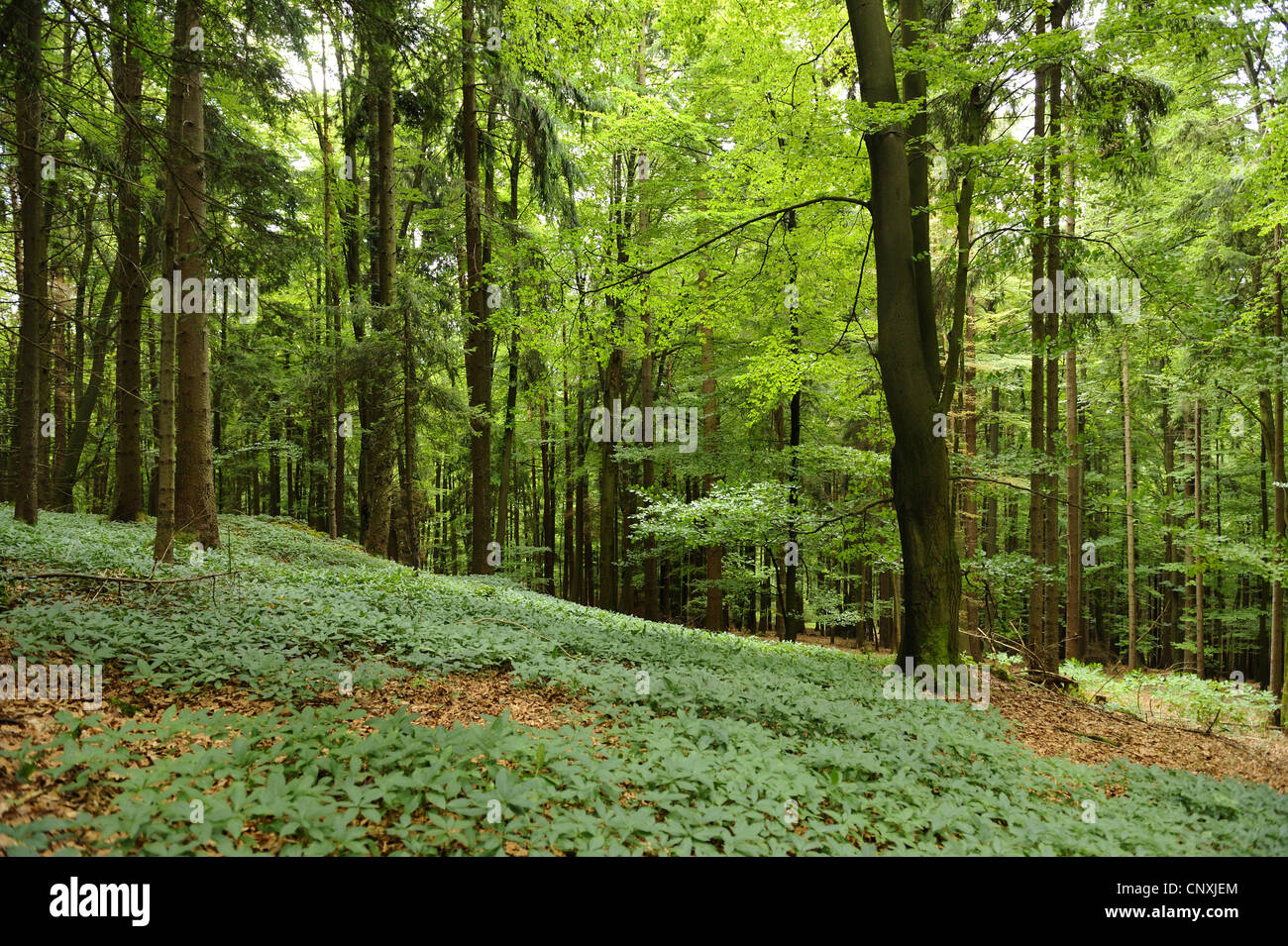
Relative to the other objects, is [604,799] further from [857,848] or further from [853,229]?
[853,229]

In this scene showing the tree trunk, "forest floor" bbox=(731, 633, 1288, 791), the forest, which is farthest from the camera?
the tree trunk

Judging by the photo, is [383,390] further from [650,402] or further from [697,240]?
[650,402]

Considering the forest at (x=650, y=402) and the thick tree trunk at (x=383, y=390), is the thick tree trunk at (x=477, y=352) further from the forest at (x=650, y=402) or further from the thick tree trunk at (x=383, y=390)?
the thick tree trunk at (x=383, y=390)

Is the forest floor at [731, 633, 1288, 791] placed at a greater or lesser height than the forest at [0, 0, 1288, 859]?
lesser

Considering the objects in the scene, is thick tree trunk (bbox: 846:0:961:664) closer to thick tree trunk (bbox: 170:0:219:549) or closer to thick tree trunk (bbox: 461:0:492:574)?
thick tree trunk (bbox: 170:0:219:549)

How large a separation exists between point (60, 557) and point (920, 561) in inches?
394

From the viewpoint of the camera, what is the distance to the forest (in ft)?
11.2

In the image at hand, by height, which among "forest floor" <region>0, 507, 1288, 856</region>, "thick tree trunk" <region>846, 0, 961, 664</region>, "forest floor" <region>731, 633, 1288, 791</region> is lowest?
"forest floor" <region>731, 633, 1288, 791</region>

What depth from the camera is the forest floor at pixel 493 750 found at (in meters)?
2.75

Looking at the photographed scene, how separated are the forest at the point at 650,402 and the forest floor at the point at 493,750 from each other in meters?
0.04

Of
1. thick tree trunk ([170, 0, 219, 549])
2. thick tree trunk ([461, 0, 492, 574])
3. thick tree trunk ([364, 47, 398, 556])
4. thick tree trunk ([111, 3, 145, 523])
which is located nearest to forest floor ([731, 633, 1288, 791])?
thick tree trunk ([461, 0, 492, 574])

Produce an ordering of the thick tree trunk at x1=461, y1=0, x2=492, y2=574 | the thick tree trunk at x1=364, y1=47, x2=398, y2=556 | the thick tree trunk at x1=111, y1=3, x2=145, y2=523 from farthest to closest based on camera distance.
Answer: the thick tree trunk at x1=461, y1=0, x2=492, y2=574, the thick tree trunk at x1=364, y1=47, x2=398, y2=556, the thick tree trunk at x1=111, y1=3, x2=145, y2=523

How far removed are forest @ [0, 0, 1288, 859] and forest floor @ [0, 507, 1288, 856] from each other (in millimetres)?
35
